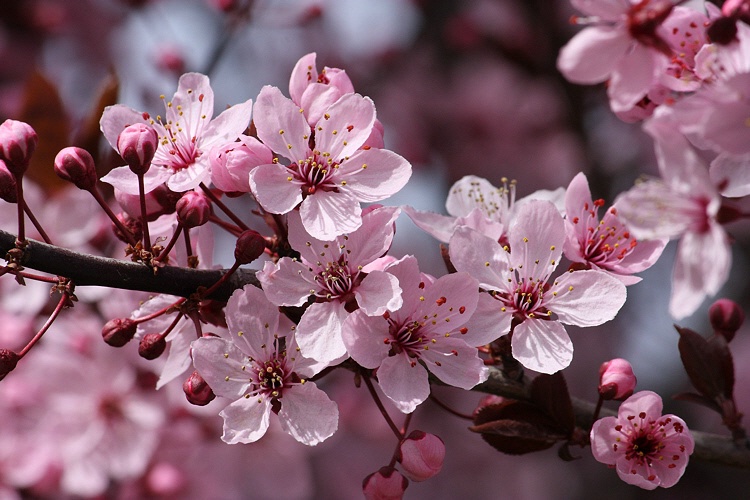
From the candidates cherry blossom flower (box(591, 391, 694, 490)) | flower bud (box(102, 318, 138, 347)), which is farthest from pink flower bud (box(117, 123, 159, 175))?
cherry blossom flower (box(591, 391, 694, 490))

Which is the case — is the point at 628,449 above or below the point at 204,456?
above

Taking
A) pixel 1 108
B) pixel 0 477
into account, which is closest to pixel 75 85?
pixel 1 108

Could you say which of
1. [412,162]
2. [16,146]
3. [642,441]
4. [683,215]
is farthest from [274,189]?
[412,162]

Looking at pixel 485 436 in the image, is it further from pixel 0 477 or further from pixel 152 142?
pixel 0 477

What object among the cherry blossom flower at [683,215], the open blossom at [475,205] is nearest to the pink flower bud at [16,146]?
the open blossom at [475,205]

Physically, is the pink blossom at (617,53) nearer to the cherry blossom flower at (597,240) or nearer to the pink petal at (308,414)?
the cherry blossom flower at (597,240)

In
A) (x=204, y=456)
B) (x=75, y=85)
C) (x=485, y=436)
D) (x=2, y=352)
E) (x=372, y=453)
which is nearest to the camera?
(x=2, y=352)

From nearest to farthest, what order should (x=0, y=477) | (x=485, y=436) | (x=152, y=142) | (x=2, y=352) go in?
(x=2, y=352) < (x=152, y=142) < (x=485, y=436) < (x=0, y=477)
